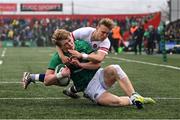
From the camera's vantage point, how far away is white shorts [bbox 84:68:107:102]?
801 centimetres

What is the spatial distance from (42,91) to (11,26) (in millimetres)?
44519

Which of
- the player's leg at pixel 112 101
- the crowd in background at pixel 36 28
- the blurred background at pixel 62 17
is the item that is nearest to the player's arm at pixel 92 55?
the player's leg at pixel 112 101

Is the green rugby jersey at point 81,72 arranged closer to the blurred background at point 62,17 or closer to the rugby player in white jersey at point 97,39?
the rugby player in white jersey at point 97,39

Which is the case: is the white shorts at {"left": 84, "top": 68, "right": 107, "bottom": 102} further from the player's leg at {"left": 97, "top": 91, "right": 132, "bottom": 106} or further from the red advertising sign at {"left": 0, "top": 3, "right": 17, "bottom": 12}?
the red advertising sign at {"left": 0, "top": 3, "right": 17, "bottom": 12}

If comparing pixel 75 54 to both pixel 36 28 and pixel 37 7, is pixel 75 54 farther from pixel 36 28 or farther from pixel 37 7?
pixel 37 7

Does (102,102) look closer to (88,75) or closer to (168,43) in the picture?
(88,75)

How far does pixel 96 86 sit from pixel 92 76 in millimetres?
168

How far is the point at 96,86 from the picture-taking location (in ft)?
26.3

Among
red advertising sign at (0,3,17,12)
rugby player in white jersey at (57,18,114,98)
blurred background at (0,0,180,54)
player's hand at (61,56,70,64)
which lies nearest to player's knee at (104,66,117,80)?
rugby player in white jersey at (57,18,114,98)

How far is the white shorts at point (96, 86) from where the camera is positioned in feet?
26.3

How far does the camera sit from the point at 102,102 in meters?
7.95

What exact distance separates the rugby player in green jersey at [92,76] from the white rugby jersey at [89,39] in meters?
0.07

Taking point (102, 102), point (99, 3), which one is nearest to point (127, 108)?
point (102, 102)

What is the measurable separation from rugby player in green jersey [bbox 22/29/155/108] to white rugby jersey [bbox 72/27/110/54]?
7 centimetres
